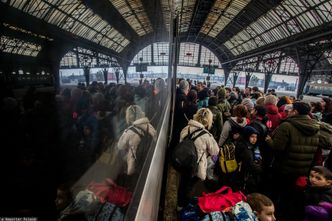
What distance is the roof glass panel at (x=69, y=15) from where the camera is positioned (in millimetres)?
383

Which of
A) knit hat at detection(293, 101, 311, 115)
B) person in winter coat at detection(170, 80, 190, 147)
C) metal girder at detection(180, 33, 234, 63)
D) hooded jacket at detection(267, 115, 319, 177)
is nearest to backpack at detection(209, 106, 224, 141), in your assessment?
person in winter coat at detection(170, 80, 190, 147)

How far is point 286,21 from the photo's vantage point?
23.2 m

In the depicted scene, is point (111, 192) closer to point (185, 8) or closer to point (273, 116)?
point (273, 116)

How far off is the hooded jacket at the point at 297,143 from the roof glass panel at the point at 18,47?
3.60 metres

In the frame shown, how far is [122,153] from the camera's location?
84 centimetres

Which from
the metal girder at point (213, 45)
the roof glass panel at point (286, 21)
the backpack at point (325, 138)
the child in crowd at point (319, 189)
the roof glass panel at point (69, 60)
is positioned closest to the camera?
the roof glass panel at point (69, 60)

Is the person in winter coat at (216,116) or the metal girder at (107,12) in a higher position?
the metal girder at (107,12)

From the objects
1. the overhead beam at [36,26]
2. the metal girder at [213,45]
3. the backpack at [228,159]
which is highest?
the metal girder at [213,45]

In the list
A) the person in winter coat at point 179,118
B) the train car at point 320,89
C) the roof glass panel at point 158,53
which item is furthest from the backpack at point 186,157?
the train car at point 320,89

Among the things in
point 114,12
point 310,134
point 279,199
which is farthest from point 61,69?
point 279,199

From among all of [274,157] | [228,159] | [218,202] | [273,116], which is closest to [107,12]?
[218,202]

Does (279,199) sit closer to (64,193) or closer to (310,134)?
(310,134)

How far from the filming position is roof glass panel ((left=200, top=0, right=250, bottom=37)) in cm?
2418

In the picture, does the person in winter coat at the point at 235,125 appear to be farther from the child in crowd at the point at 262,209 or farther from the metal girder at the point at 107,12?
the metal girder at the point at 107,12
